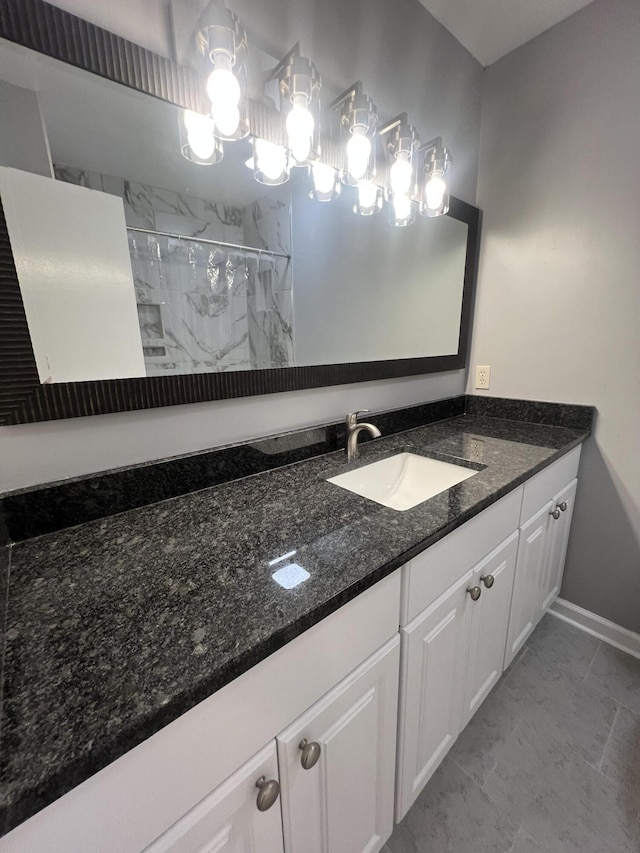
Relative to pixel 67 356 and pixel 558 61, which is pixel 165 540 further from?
pixel 558 61

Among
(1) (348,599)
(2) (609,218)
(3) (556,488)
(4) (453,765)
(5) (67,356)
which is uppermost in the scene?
(2) (609,218)

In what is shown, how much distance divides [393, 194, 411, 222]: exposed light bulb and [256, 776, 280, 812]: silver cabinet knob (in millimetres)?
1653

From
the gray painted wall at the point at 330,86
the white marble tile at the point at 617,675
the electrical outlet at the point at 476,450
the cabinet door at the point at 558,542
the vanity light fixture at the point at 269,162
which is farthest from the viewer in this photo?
the cabinet door at the point at 558,542

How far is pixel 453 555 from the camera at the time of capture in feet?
2.94

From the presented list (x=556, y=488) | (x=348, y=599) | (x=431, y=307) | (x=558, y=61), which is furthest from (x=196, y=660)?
(x=558, y=61)

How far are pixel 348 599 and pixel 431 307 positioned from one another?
1440mm

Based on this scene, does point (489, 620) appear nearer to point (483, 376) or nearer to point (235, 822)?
point (235, 822)

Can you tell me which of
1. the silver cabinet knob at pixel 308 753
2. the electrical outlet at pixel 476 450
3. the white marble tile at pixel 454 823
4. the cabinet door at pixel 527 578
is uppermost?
the electrical outlet at pixel 476 450

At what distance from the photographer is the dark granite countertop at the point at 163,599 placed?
0.40m

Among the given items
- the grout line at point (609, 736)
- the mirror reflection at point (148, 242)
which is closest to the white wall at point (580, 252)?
the grout line at point (609, 736)

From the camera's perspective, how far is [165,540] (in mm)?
770

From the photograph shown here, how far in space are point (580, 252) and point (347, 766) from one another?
1840 millimetres

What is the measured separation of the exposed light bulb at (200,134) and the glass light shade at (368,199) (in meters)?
0.55

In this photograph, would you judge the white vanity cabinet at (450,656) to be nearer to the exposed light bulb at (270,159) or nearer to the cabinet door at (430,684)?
the cabinet door at (430,684)
